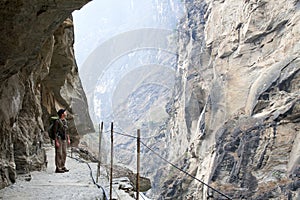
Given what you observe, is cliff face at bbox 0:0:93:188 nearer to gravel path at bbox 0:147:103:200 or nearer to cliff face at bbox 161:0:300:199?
gravel path at bbox 0:147:103:200

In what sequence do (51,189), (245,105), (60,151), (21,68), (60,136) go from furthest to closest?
1. (245,105)
2. (60,136)
3. (60,151)
4. (51,189)
5. (21,68)

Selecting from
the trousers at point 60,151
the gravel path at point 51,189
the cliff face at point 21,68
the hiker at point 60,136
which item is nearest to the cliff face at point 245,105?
the trousers at point 60,151

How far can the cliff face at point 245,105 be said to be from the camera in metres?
17.5

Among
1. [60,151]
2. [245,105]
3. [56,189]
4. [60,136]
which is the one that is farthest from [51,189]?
[245,105]

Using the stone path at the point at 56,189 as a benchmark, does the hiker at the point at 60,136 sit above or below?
above

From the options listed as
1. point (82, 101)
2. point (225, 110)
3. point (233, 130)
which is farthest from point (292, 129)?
point (82, 101)

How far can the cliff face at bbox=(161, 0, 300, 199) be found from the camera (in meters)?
17.5

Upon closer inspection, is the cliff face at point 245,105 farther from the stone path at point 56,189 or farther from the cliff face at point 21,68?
the cliff face at point 21,68

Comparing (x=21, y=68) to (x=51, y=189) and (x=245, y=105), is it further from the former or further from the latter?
(x=245, y=105)

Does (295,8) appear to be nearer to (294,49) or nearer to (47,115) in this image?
(294,49)

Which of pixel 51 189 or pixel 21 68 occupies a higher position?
pixel 21 68

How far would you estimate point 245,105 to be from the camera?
22266mm

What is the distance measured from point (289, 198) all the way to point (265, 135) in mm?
4396

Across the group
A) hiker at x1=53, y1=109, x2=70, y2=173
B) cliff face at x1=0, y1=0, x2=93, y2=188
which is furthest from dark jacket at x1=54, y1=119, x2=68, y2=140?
cliff face at x1=0, y1=0, x2=93, y2=188
